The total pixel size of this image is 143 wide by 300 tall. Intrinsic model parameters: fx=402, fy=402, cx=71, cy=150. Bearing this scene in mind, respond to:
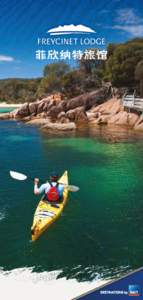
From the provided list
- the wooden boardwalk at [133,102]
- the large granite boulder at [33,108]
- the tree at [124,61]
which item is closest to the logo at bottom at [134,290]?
the wooden boardwalk at [133,102]

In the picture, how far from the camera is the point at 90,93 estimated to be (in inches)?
1603

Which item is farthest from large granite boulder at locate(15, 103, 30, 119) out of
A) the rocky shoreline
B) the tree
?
the tree

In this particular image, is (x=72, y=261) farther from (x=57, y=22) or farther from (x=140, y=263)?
(x=57, y=22)

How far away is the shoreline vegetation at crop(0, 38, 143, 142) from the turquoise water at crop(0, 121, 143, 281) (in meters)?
10.6

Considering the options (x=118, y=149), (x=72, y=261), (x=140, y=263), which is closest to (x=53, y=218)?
(x=72, y=261)

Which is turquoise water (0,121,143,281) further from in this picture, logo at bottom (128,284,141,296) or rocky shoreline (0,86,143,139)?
rocky shoreline (0,86,143,139)

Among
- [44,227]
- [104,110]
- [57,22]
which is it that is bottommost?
[44,227]

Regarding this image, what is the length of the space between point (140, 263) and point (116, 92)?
30819mm

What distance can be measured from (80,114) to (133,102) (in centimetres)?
631

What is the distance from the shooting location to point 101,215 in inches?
484

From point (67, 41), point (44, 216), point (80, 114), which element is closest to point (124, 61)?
point (80, 114)

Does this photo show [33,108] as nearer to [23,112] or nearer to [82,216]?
[23,112]

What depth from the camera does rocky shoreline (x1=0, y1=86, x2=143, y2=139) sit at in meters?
31.9

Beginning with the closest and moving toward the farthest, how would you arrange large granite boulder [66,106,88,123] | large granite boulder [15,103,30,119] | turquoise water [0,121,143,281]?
turquoise water [0,121,143,281], large granite boulder [66,106,88,123], large granite boulder [15,103,30,119]
